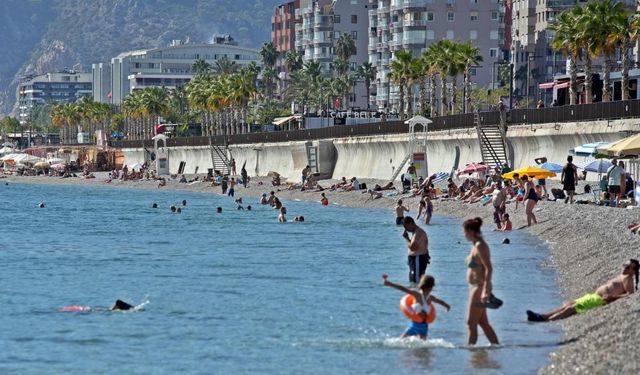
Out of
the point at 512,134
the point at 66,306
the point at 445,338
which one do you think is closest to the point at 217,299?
the point at 66,306

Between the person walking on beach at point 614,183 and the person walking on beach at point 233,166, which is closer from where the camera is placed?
the person walking on beach at point 614,183

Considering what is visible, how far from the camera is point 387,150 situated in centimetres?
8712

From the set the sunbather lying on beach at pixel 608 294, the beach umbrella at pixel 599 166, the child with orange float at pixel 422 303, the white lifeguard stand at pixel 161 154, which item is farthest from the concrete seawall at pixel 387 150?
the child with orange float at pixel 422 303

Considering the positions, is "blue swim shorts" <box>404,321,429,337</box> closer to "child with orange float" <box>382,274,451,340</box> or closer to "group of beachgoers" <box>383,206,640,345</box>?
"group of beachgoers" <box>383,206,640,345</box>

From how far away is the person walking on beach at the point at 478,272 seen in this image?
65.4ft

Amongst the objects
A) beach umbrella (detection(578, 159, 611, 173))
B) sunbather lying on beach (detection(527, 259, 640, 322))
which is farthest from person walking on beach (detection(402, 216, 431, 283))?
beach umbrella (detection(578, 159, 611, 173))

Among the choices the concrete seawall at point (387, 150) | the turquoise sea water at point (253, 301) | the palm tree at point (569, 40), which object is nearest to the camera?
the turquoise sea water at point (253, 301)

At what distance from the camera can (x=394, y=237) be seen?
49688mm

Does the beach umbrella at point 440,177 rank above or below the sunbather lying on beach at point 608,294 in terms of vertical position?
above

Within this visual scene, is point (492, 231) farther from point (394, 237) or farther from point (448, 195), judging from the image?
point (448, 195)

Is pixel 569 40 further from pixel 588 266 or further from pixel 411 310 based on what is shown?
pixel 411 310

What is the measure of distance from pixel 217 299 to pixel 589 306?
908cm

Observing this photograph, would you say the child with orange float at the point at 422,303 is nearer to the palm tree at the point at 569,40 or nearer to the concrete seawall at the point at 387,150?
the concrete seawall at the point at 387,150

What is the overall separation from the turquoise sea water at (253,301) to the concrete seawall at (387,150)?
24.4 ft
